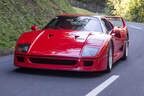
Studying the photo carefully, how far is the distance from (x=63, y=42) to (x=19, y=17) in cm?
1038

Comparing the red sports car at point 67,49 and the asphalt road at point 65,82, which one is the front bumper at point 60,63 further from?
the asphalt road at point 65,82

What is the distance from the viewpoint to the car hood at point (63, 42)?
6.94 metres

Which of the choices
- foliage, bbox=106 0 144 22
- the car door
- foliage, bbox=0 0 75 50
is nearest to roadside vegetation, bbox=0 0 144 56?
foliage, bbox=0 0 75 50

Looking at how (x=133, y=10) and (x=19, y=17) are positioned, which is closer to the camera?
(x=19, y=17)

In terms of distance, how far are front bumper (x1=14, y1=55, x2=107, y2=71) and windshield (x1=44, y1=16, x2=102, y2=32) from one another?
1310 millimetres

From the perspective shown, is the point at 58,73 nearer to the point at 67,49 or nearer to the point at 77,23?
the point at 67,49

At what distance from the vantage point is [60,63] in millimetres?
6914

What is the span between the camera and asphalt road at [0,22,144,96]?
5.63m

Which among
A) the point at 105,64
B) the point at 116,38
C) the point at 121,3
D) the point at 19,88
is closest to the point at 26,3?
the point at 116,38

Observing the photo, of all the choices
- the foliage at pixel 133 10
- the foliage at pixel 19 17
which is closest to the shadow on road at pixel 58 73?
the foliage at pixel 19 17

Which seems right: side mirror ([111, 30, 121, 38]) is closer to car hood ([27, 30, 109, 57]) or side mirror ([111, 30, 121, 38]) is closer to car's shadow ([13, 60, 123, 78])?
A: car hood ([27, 30, 109, 57])

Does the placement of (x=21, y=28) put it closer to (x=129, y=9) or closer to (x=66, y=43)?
(x=66, y=43)

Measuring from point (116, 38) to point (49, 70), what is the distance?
7.14ft

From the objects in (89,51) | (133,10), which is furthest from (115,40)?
(133,10)
